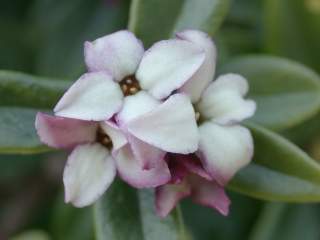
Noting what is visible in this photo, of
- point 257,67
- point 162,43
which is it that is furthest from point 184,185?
point 257,67

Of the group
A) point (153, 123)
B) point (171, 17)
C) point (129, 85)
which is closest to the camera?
point (153, 123)

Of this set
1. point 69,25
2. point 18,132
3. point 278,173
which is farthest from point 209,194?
point 69,25

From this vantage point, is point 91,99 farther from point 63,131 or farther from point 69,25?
point 69,25

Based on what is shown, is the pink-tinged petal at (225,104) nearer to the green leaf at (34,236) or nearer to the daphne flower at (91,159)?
the daphne flower at (91,159)

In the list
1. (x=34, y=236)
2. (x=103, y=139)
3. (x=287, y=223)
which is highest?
(x=103, y=139)

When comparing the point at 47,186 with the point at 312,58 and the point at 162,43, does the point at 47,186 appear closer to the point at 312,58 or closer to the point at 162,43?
the point at 312,58

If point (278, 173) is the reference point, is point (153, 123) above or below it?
above
